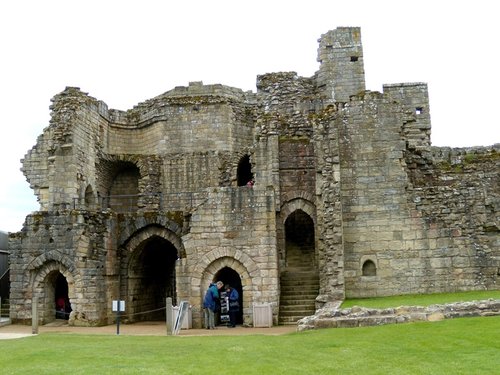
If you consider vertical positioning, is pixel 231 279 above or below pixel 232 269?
below

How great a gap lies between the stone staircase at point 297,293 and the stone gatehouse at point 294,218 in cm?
5

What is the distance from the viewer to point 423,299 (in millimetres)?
17750

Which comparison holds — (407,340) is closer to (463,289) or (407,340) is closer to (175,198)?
(463,289)

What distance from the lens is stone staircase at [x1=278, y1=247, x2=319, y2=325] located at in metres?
20.4

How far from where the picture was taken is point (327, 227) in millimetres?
20312

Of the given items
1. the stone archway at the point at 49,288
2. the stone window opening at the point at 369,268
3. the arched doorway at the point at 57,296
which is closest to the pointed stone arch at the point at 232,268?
the stone window opening at the point at 369,268

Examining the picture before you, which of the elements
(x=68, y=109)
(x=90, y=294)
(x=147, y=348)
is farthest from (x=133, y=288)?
(x=147, y=348)

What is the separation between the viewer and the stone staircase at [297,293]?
20438mm

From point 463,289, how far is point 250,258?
692 centimetres

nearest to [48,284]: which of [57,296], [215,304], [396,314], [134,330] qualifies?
[57,296]

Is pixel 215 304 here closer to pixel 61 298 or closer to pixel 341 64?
pixel 61 298

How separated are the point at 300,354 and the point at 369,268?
34.3ft

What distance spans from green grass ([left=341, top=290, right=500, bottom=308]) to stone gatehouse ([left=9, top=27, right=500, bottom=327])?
890 mm

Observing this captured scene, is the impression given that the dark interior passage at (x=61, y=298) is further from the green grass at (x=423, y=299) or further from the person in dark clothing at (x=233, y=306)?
the green grass at (x=423, y=299)
